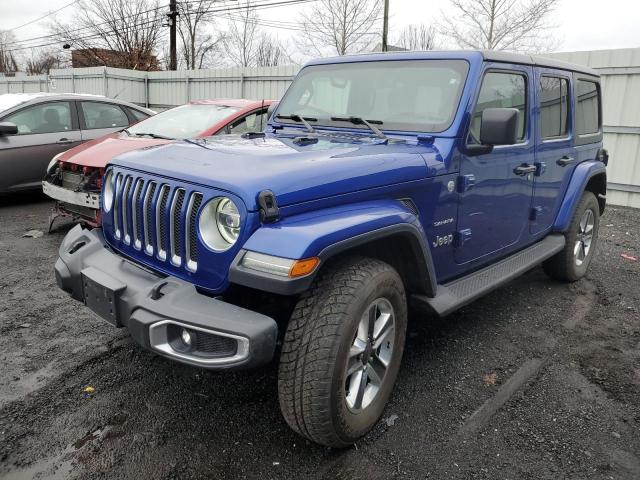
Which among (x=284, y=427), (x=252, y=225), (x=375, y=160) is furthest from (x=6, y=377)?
(x=375, y=160)

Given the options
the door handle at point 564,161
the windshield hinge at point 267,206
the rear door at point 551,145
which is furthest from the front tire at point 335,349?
the door handle at point 564,161

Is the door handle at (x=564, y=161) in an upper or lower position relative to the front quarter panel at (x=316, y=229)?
upper

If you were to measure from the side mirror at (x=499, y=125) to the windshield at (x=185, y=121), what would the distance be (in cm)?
394

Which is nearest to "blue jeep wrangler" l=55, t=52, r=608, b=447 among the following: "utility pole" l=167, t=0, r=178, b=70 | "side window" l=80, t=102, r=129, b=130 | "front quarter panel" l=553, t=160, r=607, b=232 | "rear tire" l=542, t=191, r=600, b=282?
"front quarter panel" l=553, t=160, r=607, b=232

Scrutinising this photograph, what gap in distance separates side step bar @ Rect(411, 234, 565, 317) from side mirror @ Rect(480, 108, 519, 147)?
0.94 m

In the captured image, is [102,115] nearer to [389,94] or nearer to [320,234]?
[389,94]

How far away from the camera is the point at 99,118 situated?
26.5 ft

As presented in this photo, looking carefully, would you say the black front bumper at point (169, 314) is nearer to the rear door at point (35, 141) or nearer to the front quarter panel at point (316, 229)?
the front quarter panel at point (316, 229)

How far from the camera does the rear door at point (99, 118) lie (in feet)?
25.9

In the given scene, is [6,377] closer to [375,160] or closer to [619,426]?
[375,160]

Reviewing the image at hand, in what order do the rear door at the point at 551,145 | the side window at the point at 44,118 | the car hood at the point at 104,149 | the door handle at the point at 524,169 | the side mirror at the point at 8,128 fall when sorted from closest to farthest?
1. the door handle at the point at 524,169
2. the rear door at the point at 551,145
3. the car hood at the point at 104,149
4. the side mirror at the point at 8,128
5. the side window at the point at 44,118

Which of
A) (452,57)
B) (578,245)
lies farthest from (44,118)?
(578,245)

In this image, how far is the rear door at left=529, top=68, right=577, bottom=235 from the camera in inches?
162

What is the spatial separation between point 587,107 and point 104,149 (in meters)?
5.02
